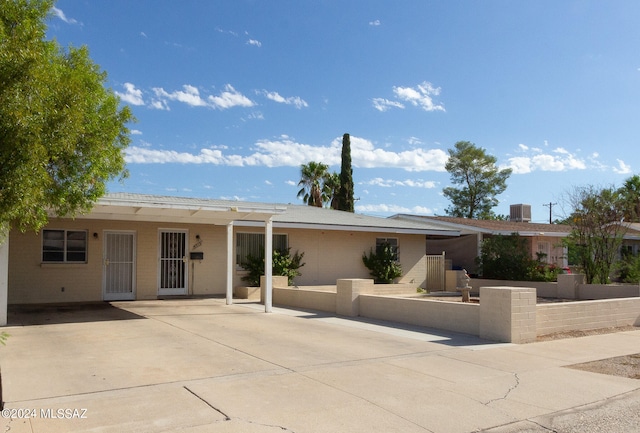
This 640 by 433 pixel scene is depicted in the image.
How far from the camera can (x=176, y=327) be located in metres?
11.8

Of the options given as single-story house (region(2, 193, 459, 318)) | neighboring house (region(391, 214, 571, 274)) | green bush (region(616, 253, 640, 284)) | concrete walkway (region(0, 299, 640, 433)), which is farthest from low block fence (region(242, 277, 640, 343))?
neighboring house (region(391, 214, 571, 274))

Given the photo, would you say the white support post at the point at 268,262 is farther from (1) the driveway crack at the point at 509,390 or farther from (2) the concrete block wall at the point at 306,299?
(1) the driveway crack at the point at 509,390

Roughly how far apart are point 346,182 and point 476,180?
16.4 metres

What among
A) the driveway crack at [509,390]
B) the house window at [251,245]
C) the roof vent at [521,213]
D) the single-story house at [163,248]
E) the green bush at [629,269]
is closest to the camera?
the driveway crack at [509,390]

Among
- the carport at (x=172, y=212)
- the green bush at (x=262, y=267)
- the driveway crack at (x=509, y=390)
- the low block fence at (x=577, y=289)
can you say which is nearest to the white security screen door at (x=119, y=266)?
the carport at (x=172, y=212)

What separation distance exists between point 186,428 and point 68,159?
5399 mm

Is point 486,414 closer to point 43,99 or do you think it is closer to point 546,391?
point 546,391

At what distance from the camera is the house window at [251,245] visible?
789 inches

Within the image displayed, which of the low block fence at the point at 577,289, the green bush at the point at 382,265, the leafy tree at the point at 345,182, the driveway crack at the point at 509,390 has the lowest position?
the driveway crack at the point at 509,390

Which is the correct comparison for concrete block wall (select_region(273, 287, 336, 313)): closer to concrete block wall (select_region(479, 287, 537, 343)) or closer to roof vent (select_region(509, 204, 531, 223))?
concrete block wall (select_region(479, 287, 537, 343))

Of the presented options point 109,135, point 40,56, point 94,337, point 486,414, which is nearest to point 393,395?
point 486,414

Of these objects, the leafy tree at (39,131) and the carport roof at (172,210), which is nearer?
the leafy tree at (39,131)

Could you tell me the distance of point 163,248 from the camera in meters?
18.5

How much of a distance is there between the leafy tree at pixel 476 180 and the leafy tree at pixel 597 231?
1199 inches
